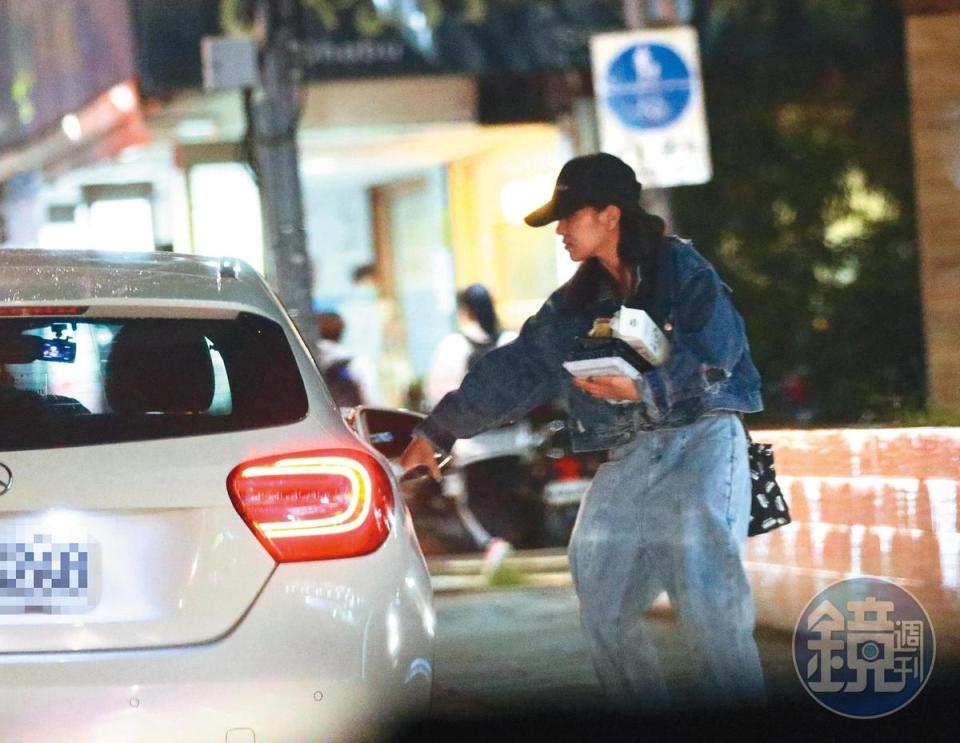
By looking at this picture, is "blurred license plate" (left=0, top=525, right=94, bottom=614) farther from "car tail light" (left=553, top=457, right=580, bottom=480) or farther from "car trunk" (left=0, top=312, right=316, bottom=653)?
"car tail light" (left=553, top=457, right=580, bottom=480)

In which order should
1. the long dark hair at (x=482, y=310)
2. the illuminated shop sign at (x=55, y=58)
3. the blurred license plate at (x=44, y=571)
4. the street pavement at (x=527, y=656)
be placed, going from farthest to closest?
1. the illuminated shop sign at (x=55, y=58)
2. the long dark hair at (x=482, y=310)
3. the street pavement at (x=527, y=656)
4. the blurred license plate at (x=44, y=571)

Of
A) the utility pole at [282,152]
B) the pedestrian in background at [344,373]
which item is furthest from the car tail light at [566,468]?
the utility pole at [282,152]

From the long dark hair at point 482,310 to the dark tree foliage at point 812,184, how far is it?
7.61 feet

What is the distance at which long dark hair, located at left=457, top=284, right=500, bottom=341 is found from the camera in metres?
10.8

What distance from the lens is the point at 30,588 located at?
13.0 ft

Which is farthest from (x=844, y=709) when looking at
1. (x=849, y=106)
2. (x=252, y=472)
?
(x=849, y=106)

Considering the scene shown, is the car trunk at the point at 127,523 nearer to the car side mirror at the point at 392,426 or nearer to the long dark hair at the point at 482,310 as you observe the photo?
the car side mirror at the point at 392,426

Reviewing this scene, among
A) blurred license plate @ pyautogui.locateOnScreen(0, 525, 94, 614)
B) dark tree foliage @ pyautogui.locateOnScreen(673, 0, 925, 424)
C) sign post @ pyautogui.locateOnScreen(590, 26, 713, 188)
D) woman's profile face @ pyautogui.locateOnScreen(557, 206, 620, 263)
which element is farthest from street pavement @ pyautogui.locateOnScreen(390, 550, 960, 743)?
dark tree foliage @ pyautogui.locateOnScreen(673, 0, 925, 424)

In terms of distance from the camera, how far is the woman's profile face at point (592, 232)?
5.06 metres

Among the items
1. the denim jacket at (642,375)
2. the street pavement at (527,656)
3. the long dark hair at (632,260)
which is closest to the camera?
the denim jacket at (642,375)

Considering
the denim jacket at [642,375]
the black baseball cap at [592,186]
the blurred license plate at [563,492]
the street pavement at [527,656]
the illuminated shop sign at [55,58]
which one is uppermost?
the illuminated shop sign at [55,58]

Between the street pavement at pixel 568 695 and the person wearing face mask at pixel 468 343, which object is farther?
the person wearing face mask at pixel 468 343

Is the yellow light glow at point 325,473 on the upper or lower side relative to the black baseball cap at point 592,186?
lower

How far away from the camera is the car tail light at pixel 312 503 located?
409cm
